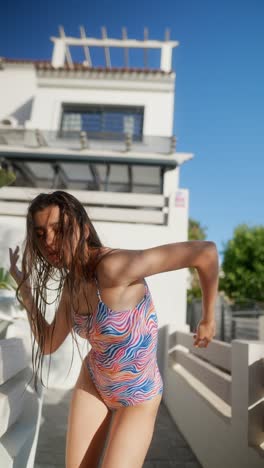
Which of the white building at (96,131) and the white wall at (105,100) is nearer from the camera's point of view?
the white building at (96,131)

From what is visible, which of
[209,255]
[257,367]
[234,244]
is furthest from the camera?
[234,244]

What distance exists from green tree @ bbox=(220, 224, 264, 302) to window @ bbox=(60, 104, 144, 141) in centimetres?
1486

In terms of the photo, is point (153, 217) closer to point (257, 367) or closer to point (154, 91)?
point (257, 367)

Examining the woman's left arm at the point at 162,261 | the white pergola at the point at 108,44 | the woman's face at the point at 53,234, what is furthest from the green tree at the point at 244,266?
the woman's face at the point at 53,234

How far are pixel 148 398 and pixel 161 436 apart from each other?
2.65m

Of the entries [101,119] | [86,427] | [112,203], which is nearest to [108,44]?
[101,119]

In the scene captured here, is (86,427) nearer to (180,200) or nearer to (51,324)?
(51,324)

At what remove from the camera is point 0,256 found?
6.24m

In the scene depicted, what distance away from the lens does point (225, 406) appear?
250 cm

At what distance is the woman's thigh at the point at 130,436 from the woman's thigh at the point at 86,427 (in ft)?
0.43

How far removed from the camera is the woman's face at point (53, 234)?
1.20m

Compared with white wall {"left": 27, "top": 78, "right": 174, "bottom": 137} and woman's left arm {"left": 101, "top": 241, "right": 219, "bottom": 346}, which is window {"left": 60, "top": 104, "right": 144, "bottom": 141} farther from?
woman's left arm {"left": 101, "top": 241, "right": 219, "bottom": 346}

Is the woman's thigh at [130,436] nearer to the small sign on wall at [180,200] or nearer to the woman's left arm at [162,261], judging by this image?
the woman's left arm at [162,261]

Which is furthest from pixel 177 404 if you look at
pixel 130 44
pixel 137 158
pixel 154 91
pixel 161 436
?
pixel 130 44
